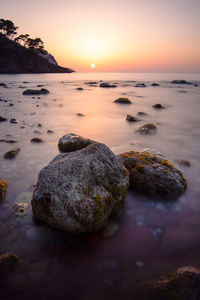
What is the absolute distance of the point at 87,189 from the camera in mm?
3354

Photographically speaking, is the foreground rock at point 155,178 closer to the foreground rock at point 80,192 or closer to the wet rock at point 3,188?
the foreground rock at point 80,192

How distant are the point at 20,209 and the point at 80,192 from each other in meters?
1.45

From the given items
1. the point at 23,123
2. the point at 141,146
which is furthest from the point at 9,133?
the point at 141,146

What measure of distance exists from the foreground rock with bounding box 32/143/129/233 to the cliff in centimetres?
9701

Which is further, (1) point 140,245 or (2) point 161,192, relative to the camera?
(2) point 161,192

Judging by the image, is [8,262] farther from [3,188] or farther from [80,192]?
[3,188]

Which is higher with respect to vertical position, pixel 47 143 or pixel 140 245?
pixel 47 143

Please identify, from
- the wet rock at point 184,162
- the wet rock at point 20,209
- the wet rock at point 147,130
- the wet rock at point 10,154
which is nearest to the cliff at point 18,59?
the wet rock at point 147,130

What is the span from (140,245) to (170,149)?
16.5 feet

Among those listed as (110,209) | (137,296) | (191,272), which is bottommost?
(137,296)

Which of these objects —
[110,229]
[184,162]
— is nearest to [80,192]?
[110,229]

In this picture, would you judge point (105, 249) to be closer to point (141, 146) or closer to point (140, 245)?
point (140, 245)

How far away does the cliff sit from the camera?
86.0 m

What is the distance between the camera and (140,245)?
3.22 meters
